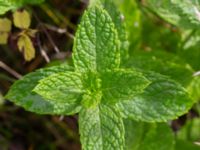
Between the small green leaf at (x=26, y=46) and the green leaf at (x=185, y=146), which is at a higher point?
the small green leaf at (x=26, y=46)

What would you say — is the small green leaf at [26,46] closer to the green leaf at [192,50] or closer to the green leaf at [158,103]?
the green leaf at [158,103]

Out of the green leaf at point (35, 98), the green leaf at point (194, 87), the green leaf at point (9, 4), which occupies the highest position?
the green leaf at point (9, 4)

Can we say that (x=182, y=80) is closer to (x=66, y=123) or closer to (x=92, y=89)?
(x=92, y=89)

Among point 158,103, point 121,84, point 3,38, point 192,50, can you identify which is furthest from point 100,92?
point 192,50

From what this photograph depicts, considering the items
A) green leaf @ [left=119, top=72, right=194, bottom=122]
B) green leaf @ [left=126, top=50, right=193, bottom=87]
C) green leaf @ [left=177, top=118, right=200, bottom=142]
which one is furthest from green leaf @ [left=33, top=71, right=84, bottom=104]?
green leaf @ [left=177, top=118, right=200, bottom=142]

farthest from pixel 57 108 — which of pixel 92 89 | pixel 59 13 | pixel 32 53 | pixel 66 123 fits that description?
pixel 59 13

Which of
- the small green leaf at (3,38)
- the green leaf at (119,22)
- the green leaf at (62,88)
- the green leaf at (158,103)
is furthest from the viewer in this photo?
the small green leaf at (3,38)

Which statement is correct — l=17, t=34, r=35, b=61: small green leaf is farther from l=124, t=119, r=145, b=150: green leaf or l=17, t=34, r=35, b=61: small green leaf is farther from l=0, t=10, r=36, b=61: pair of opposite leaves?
l=124, t=119, r=145, b=150: green leaf

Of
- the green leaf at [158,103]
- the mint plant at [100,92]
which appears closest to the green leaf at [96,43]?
the mint plant at [100,92]
